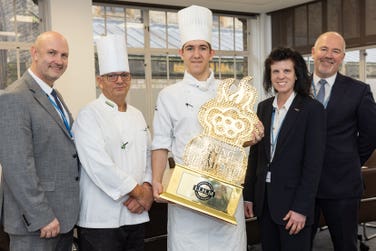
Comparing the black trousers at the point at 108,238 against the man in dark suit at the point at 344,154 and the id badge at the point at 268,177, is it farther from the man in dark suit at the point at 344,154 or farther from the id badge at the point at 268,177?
the man in dark suit at the point at 344,154

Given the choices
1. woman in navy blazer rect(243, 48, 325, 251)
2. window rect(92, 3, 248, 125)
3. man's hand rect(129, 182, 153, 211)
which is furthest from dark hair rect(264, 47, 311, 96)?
window rect(92, 3, 248, 125)

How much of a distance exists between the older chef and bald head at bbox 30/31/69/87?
182mm

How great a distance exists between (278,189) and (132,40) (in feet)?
13.0

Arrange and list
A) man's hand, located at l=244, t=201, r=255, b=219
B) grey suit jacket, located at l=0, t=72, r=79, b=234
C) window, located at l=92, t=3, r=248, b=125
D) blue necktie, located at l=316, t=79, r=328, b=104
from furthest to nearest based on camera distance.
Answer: window, located at l=92, t=3, r=248, b=125 → blue necktie, located at l=316, t=79, r=328, b=104 → man's hand, located at l=244, t=201, r=255, b=219 → grey suit jacket, located at l=0, t=72, r=79, b=234

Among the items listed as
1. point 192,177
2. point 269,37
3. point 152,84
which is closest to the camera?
point 192,177

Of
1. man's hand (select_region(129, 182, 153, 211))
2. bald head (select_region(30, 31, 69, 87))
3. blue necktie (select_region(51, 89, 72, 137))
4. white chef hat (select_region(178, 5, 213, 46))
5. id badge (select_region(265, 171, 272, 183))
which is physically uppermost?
white chef hat (select_region(178, 5, 213, 46))

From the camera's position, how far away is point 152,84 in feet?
18.0

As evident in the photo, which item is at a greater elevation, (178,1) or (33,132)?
(178,1)

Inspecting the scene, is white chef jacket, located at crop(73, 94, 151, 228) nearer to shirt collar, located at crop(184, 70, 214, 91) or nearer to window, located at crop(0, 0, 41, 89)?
shirt collar, located at crop(184, 70, 214, 91)

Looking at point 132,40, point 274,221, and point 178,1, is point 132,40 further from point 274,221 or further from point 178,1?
point 274,221

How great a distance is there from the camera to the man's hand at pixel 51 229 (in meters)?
1.61

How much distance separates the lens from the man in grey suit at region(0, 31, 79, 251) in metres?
1.56

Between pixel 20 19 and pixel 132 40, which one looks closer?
pixel 20 19

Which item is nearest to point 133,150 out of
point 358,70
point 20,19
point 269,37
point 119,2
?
point 20,19
